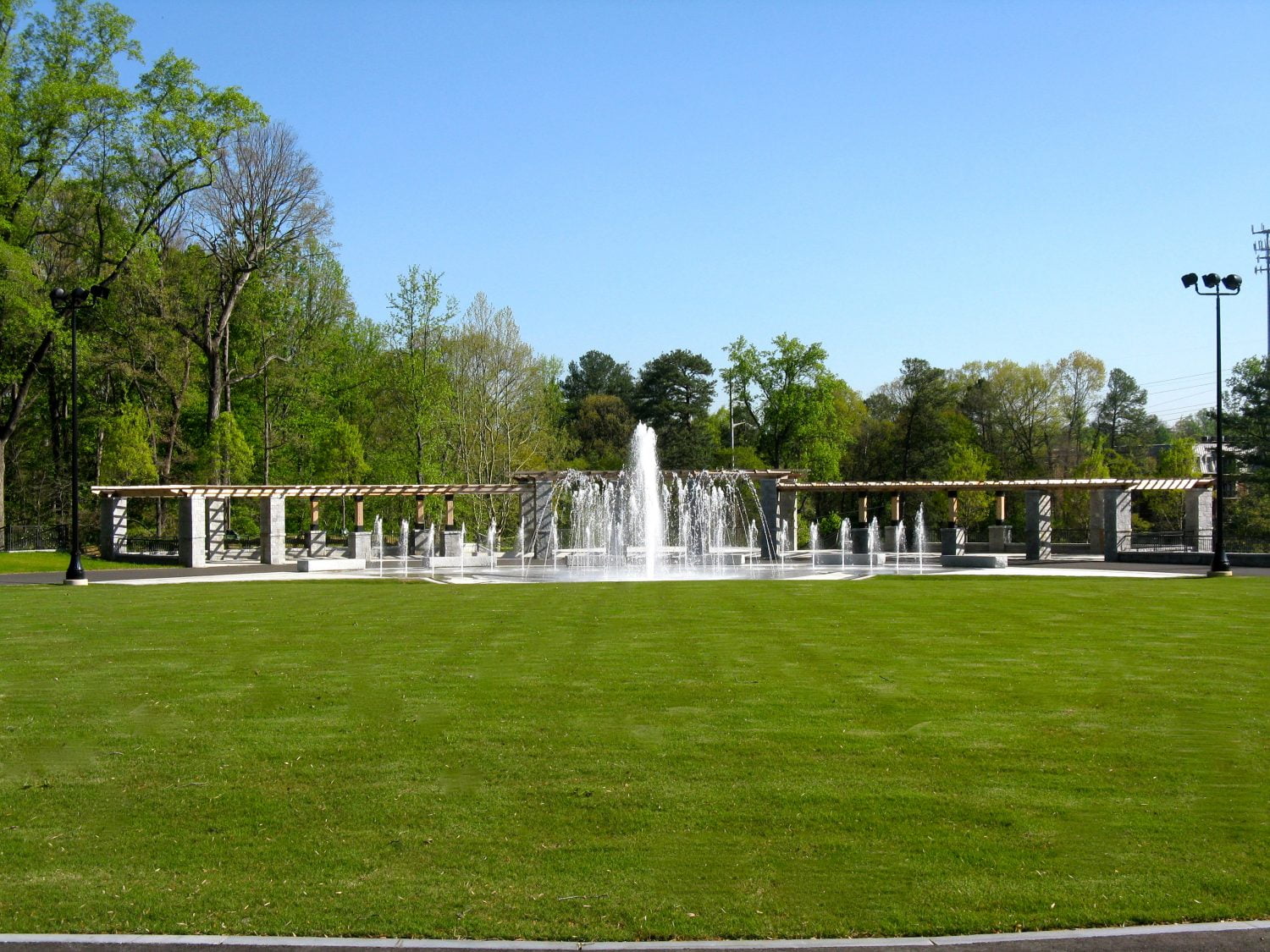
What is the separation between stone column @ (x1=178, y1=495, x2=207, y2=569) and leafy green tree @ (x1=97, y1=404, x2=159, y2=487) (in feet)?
21.9

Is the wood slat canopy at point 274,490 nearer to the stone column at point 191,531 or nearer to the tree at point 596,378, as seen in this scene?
the stone column at point 191,531

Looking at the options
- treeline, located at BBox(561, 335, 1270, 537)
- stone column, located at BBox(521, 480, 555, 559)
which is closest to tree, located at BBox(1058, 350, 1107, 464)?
treeline, located at BBox(561, 335, 1270, 537)

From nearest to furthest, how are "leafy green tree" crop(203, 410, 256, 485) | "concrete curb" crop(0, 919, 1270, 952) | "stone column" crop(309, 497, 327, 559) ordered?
"concrete curb" crop(0, 919, 1270, 952) < "stone column" crop(309, 497, 327, 559) < "leafy green tree" crop(203, 410, 256, 485)

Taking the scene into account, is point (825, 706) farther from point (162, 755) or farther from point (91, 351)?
point (91, 351)

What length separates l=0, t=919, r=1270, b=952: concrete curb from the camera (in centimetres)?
536

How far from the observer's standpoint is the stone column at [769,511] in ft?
150

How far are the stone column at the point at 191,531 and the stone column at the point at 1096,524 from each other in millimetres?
35592

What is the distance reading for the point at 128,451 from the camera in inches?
1805

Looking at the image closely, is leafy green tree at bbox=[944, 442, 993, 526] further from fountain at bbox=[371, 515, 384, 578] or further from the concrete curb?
the concrete curb

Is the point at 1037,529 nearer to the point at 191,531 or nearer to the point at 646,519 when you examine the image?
the point at 646,519

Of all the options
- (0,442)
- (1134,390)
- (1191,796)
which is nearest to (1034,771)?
(1191,796)

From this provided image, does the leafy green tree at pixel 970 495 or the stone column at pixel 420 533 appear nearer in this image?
the stone column at pixel 420 533

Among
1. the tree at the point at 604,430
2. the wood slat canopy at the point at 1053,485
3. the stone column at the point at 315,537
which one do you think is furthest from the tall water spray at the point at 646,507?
the tree at the point at 604,430

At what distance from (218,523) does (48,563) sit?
8787mm
